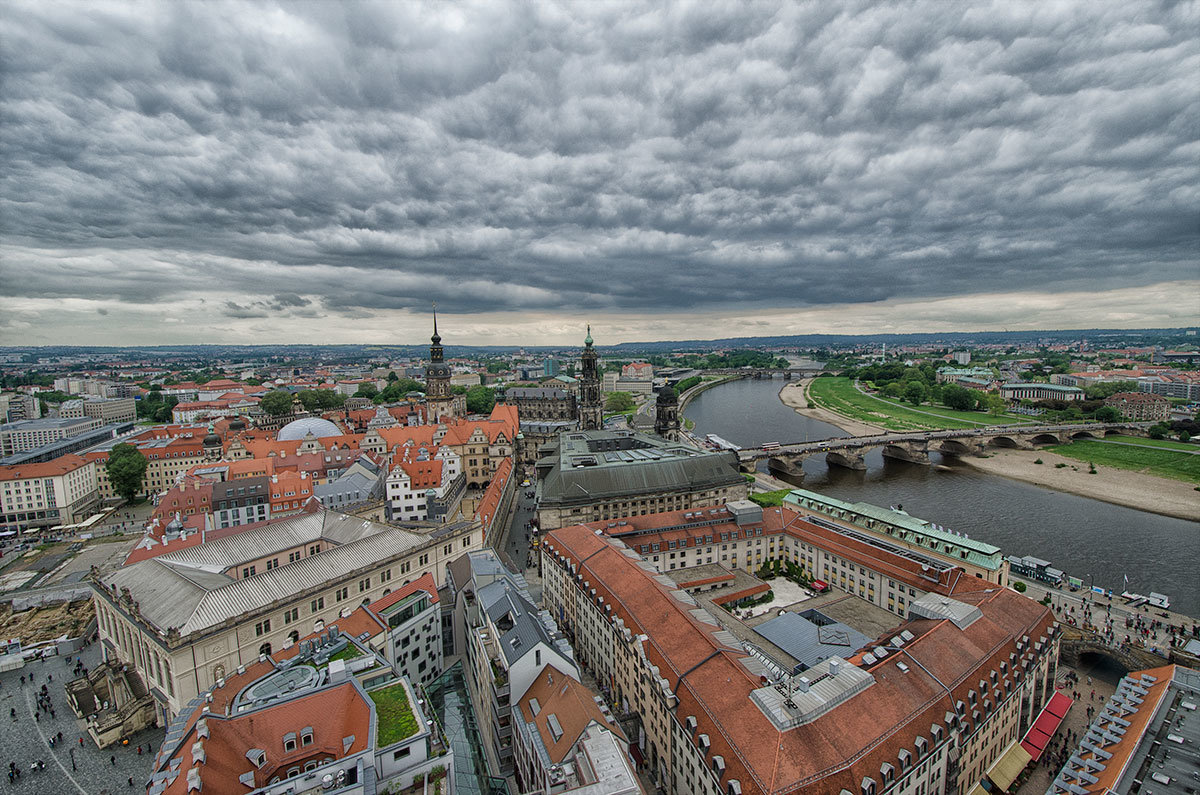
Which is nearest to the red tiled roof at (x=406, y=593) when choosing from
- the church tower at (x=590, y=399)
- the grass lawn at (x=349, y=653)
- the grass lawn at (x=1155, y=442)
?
the grass lawn at (x=349, y=653)

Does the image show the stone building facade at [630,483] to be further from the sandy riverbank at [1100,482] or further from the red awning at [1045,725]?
the sandy riverbank at [1100,482]

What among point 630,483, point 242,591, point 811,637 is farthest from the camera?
point 630,483

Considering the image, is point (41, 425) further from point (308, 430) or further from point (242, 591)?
point (242, 591)

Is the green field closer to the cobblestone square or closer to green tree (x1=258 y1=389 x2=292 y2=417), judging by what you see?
the cobblestone square

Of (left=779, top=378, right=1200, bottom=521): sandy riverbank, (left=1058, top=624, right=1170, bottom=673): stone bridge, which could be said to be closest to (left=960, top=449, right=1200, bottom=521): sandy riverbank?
(left=779, top=378, right=1200, bottom=521): sandy riverbank

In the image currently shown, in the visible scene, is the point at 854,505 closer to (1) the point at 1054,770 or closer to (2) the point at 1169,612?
(2) the point at 1169,612

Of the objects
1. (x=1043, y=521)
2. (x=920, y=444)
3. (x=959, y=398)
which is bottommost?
(x=1043, y=521)

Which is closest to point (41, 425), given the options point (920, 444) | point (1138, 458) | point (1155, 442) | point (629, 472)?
point (629, 472)

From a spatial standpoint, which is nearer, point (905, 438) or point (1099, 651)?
point (1099, 651)
